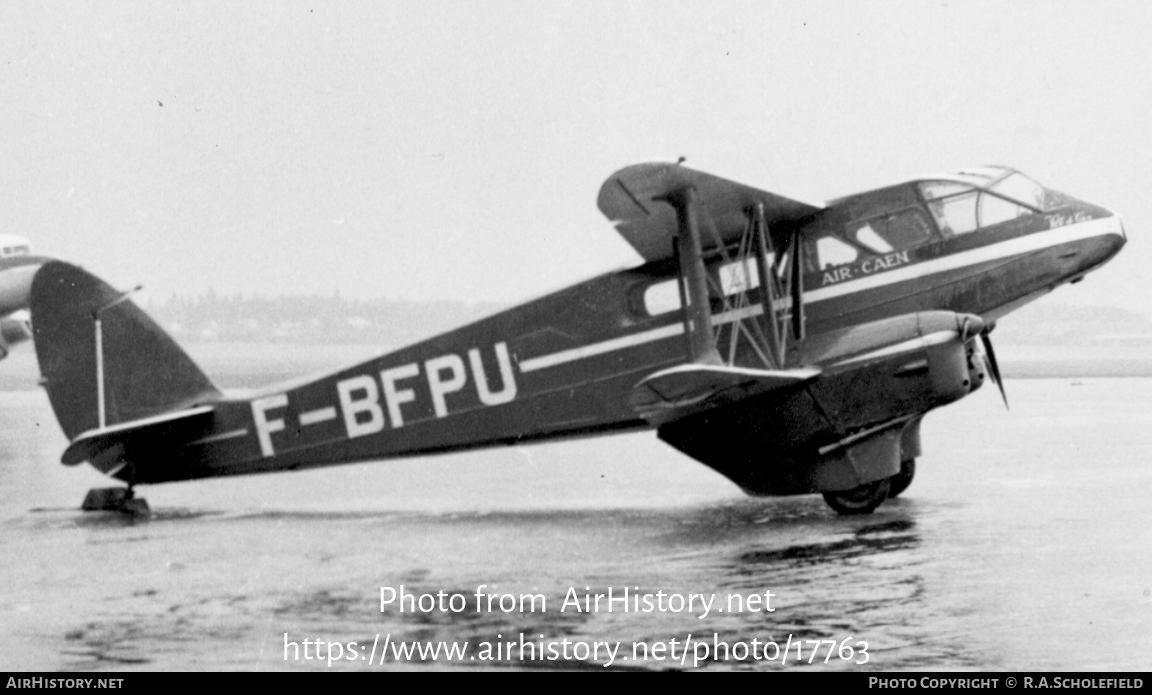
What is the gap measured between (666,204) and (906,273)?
192 cm

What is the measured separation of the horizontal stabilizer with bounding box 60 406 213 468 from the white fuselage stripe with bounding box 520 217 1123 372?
121 inches

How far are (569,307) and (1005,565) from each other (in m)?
4.09

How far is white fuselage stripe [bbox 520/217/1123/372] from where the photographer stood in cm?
988

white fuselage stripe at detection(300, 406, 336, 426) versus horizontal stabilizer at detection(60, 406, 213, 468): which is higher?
horizontal stabilizer at detection(60, 406, 213, 468)

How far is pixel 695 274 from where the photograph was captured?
9.81 m

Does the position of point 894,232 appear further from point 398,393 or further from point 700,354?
point 398,393

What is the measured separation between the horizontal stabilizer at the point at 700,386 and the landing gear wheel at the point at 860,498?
40.5 inches

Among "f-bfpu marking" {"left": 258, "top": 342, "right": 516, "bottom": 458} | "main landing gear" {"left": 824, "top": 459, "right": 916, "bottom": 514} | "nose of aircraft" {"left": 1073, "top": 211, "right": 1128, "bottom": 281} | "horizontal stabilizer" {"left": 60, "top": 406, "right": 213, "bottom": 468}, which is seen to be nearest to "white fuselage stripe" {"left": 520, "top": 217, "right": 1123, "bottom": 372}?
"nose of aircraft" {"left": 1073, "top": 211, "right": 1128, "bottom": 281}

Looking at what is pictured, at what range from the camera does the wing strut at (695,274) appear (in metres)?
9.77

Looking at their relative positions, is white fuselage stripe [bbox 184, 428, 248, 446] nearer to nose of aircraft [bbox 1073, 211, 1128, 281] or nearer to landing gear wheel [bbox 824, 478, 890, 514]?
landing gear wheel [bbox 824, 478, 890, 514]

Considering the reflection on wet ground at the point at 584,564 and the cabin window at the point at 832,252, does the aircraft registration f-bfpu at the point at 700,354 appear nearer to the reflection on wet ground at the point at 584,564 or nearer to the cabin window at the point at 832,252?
the cabin window at the point at 832,252

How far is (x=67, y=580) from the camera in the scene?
853cm
